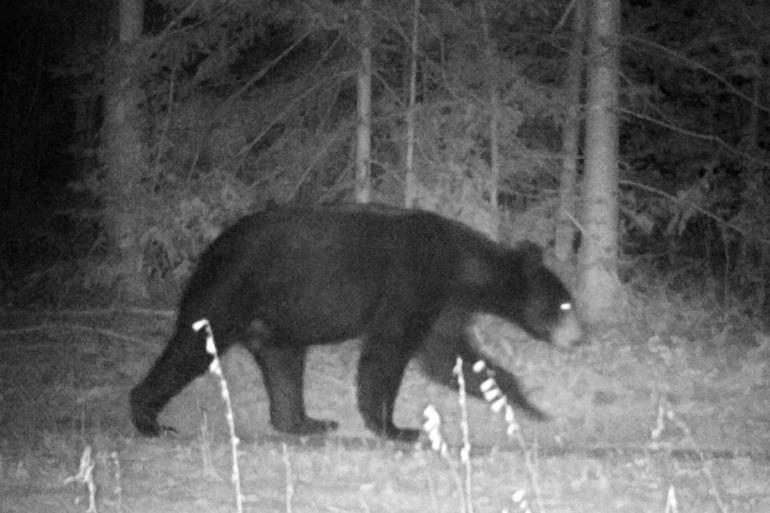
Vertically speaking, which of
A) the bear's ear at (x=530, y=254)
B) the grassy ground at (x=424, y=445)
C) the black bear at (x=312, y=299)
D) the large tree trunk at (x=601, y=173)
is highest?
the large tree trunk at (x=601, y=173)

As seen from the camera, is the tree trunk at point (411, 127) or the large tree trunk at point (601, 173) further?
the large tree trunk at point (601, 173)

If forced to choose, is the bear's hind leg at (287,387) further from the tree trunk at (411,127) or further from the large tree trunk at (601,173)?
the large tree trunk at (601,173)

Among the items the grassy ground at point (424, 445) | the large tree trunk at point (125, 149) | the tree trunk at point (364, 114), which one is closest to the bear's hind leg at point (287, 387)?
→ the grassy ground at point (424, 445)

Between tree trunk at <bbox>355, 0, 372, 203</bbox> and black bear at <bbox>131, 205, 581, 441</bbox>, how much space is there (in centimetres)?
344

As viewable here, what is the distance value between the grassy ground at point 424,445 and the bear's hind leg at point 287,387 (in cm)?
18

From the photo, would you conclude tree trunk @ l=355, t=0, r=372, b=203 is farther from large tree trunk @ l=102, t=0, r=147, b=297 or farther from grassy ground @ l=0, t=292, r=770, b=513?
large tree trunk @ l=102, t=0, r=147, b=297

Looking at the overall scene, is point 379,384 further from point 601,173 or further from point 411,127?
point 601,173

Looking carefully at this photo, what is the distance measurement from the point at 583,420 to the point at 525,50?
26.3 feet

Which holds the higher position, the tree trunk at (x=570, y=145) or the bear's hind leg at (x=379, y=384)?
the tree trunk at (x=570, y=145)

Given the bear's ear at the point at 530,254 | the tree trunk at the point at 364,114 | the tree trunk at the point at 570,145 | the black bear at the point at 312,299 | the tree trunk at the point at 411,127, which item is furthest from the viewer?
the tree trunk at the point at 570,145

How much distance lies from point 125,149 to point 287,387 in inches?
256

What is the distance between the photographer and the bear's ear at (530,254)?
33.0 feet

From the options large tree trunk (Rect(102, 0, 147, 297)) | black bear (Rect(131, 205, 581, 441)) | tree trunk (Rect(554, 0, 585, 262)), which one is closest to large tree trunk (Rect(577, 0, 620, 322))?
tree trunk (Rect(554, 0, 585, 262))

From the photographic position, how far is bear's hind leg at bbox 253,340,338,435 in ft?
30.7
